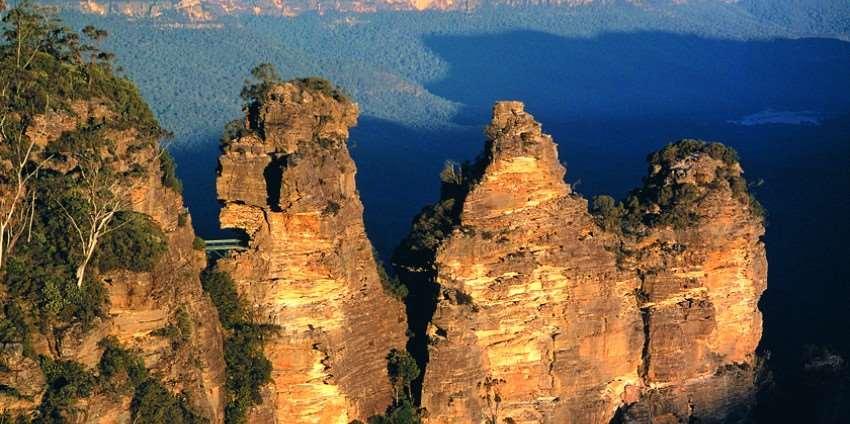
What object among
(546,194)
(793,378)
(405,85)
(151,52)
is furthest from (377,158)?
(546,194)

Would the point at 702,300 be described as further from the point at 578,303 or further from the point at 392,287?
the point at 392,287

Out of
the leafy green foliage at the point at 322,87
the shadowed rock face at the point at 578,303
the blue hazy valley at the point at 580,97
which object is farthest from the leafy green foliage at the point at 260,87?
the shadowed rock face at the point at 578,303

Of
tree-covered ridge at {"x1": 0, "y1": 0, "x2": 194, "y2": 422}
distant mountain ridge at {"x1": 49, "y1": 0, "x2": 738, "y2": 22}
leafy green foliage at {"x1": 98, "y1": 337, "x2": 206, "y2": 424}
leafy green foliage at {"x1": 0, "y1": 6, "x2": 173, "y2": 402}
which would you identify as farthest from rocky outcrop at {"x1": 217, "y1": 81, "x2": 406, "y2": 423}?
distant mountain ridge at {"x1": 49, "y1": 0, "x2": 738, "y2": 22}

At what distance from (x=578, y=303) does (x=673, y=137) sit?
240ft

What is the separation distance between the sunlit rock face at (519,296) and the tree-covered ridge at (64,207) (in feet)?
25.6

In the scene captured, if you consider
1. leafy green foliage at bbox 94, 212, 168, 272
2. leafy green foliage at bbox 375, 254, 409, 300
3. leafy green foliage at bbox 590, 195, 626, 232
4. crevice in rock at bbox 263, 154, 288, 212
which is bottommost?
leafy green foliage at bbox 375, 254, 409, 300

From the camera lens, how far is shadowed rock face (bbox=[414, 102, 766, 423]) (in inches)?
1161

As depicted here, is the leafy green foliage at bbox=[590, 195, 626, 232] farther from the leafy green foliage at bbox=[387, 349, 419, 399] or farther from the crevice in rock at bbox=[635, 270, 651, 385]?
the leafy green foliage at bbox=[387, 349, 419, 399]

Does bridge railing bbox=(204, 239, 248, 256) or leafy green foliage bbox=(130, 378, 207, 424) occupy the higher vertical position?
bridge railing bbox=(204, 239, 248, 256)

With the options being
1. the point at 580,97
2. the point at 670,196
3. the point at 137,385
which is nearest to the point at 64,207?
the point at 137,385

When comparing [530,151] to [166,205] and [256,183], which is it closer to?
[256,183]

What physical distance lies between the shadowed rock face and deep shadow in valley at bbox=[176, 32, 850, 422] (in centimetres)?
164

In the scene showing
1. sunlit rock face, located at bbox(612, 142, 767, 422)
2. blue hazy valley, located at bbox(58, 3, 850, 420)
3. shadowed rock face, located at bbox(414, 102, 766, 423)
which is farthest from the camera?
blue hazy valley, located at bbox(58, 3, 850, 420)

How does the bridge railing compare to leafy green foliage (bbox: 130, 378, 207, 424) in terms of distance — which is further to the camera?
the bridge railing
